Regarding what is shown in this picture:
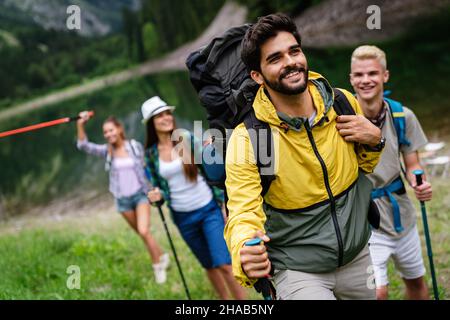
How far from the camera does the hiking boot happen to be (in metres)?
6.80

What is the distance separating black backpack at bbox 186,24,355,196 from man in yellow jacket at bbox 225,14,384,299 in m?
0.06

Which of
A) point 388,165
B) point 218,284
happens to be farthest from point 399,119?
point 218,284

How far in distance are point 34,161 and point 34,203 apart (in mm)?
12655

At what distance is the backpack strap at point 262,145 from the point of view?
291cm

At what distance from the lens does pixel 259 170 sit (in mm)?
2951

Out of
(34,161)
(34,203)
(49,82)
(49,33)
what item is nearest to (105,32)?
(49,33)

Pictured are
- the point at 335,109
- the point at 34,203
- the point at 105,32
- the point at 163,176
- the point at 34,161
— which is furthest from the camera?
the point at 105,32

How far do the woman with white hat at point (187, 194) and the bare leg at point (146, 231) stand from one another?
1.31m

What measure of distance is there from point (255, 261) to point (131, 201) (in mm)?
4831

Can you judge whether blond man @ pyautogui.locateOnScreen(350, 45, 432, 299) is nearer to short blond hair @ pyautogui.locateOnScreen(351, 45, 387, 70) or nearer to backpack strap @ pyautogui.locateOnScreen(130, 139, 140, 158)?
short blond hair @ pyautogui.locateOnScreen(351, 45, 387, 70)

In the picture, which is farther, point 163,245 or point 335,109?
point 163,245

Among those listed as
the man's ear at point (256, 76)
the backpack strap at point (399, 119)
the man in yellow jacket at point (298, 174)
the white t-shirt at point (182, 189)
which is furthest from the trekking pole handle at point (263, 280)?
the white t-shirt at point (182, 189)
